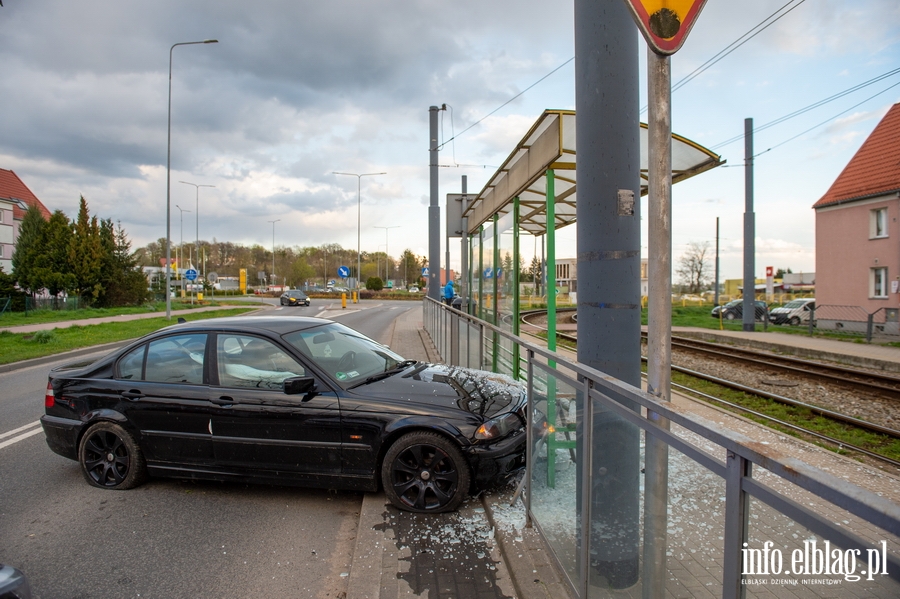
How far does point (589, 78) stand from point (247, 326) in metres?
3.50

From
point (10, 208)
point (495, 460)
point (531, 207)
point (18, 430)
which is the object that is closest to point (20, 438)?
point (18, 430)

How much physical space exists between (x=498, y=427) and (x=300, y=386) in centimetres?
155

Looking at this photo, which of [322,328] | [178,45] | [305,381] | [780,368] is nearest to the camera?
[305,381]

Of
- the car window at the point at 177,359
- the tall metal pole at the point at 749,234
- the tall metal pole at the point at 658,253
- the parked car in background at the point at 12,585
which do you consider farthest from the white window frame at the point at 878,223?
the parked car in background at the point at 12,585

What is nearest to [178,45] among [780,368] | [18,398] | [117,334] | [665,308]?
[117,334]

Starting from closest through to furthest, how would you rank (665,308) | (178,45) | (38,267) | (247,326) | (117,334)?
(665,308) < (247,326) < (117,334) < (178,45) < (38,267)

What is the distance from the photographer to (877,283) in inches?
1022

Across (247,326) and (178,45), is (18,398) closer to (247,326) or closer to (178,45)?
(247,326)

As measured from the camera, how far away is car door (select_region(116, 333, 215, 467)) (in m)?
4.70

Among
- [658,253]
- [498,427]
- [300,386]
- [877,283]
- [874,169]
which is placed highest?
[874,169]

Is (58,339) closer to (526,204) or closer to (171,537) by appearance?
(526,204)

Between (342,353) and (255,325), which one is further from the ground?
(255,325)

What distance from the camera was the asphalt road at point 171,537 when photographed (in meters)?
3.43

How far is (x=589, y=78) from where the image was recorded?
10.5 feet
